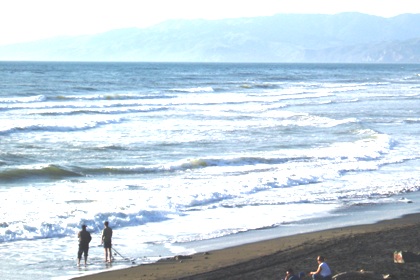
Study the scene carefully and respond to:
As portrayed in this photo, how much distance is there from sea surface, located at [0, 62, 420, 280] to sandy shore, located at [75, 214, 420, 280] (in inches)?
29.6

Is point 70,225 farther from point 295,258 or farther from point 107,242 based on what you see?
point 295,258

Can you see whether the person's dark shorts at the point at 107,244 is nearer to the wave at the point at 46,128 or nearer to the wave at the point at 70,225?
the wave at the point at 70,225

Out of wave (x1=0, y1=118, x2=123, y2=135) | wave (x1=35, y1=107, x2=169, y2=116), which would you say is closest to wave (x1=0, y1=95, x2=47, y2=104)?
wave (x1=35, y1=107, x2=169, y2=116)

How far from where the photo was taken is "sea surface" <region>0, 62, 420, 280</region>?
17062 mm

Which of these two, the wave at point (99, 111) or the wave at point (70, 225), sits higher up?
the wave at point (70, 225)

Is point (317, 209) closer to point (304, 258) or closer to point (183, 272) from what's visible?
point (304, 258)

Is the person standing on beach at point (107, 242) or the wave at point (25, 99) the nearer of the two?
the person standing on beach at point (107, 242)

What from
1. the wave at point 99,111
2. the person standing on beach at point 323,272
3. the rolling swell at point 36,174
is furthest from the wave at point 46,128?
the person standing on beach at point 323,272

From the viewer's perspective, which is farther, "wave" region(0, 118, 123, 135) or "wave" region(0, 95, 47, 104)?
"wave" region(0, 95, 47, 104)

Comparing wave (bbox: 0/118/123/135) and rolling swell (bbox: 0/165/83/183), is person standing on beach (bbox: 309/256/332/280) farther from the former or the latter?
wave (bbox: 0/118/123/135)

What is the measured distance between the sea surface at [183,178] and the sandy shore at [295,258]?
752 mm

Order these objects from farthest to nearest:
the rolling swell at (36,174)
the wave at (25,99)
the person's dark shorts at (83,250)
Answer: the wave at (25,99), the rolling swell at (36,174), the person's dark shorts at (83,250)

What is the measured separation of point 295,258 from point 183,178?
10.8 m

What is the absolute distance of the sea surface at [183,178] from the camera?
56.0 ft
